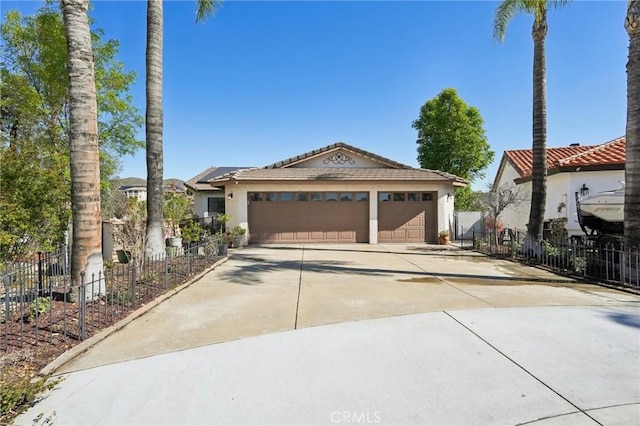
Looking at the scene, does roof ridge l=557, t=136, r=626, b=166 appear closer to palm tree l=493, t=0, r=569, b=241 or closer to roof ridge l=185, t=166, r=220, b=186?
palm tree l=493, t=0, r=569, b=241

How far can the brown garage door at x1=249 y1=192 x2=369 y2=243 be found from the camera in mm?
15969

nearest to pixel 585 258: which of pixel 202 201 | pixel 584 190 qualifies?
pixel 584 190

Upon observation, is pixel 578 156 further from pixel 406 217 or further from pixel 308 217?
pixel 308 217

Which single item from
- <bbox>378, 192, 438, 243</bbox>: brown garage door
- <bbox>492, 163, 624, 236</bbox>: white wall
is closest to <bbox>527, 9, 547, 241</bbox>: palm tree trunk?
<bbox>492, 163, 624, 236</bbox>: white wall

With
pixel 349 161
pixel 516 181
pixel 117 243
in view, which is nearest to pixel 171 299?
pixel 117 243

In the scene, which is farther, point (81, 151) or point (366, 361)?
point (81, 151)

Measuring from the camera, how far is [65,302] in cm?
445

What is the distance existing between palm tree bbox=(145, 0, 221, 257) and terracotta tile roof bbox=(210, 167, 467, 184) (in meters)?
5.62

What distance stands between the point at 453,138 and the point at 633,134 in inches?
762

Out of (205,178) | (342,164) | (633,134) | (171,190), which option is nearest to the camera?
(633,134)

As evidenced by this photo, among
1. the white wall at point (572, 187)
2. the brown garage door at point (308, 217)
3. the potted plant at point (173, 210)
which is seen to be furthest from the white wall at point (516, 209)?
the potted plant at point (173, 210)

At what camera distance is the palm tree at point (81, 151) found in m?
5.64

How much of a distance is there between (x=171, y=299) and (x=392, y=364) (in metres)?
4.49

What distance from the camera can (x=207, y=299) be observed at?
6.32 m
